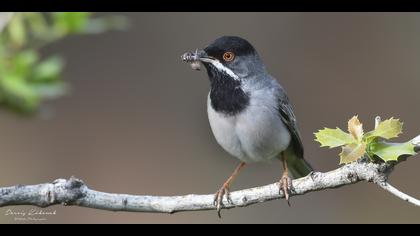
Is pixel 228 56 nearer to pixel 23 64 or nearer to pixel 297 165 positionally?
pixel 297 165

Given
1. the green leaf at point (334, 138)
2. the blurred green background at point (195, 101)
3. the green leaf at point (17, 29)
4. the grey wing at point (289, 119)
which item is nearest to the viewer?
the green leaf at point (334, 138)

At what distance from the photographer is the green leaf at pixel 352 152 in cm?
336

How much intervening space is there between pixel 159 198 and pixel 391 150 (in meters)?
1.54

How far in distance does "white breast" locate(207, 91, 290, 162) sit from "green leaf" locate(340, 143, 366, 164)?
6.18 feet

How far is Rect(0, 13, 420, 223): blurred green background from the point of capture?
9836mm

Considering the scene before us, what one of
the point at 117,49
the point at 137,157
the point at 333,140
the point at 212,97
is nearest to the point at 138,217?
the point at 137,157

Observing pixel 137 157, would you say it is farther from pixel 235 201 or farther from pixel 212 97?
pixel 235 201

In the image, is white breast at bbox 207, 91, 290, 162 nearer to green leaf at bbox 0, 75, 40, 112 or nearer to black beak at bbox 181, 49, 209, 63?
black beak at bbox 181, 49, 209, 63

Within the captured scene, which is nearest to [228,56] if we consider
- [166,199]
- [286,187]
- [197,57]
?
[197,57]

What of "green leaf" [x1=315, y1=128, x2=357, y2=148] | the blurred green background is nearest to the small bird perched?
"green leaf" [x1=315, y1=128, x2=357, y2=148]

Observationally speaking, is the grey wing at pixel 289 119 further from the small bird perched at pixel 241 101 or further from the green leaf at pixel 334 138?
the green leaf at pixel 334 138

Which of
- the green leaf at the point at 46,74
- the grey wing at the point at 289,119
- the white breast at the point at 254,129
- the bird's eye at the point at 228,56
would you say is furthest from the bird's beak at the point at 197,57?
the green leaf at the point at 46,74

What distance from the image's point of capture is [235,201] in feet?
14.5

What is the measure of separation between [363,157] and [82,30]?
1.90 m
